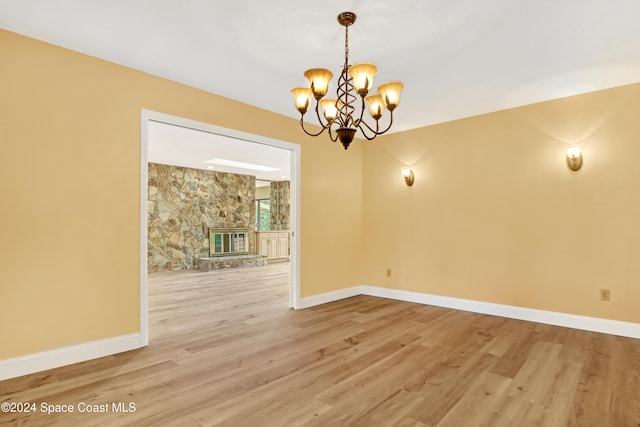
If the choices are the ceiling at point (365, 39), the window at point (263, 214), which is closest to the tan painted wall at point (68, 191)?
the ceiling at point (365, 39)

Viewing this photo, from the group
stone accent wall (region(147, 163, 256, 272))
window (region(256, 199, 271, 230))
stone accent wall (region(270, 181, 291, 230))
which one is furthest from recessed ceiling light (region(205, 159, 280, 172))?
window (region(256, 199, 271, 230))

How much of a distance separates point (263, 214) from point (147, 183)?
873 centimetres

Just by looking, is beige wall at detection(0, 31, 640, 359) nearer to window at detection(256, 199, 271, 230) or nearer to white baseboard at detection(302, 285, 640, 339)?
white baseboard at detection(302, 285, 640, 339)

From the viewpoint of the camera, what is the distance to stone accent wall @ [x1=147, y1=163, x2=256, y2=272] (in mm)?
7785

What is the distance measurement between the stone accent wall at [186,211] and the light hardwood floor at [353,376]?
4.28 metres

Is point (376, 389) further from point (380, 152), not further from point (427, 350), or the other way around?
point (380, 152)

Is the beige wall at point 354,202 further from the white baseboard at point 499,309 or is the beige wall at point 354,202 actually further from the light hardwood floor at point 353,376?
the light hardwood floor at point 353,376

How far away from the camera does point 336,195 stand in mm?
5043

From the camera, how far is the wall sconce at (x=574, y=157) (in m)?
3.56

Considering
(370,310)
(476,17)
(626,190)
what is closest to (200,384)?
(370,310)

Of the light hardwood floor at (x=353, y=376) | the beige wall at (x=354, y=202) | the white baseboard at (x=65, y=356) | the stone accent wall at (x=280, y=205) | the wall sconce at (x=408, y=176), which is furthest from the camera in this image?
the stone accent wall at (x=280, y=205)

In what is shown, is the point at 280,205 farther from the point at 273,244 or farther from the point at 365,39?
the point at 365,39

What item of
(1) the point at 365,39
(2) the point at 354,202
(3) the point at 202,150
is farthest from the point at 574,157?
(3) the point at 202,150

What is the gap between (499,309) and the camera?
407 cm
